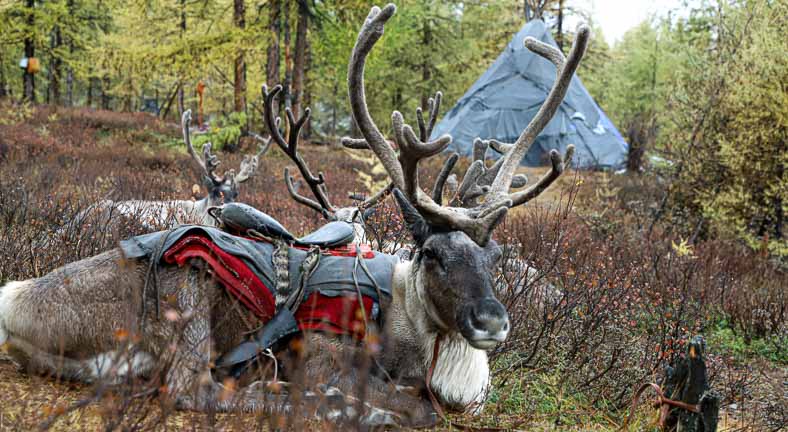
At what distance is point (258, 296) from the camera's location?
2.96 meters

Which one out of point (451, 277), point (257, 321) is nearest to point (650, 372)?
point (451, 277)

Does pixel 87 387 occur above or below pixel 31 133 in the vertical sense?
above

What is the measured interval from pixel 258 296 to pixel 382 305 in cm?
64

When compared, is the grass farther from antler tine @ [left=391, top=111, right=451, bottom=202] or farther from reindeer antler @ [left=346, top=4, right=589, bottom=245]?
antler tine @ [left=391, top=111, right=451, bottom=202]

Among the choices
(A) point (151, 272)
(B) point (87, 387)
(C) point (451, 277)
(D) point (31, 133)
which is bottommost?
(D) point (31, 133)

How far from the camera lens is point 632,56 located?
2747 centimetres

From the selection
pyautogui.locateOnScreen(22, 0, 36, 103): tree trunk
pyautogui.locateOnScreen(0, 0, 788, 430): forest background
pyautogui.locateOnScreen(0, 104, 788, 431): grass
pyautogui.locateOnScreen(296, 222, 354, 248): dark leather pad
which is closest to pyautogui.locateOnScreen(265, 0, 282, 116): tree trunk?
pyautogui.locateOnScreen(0, 0, 788, 430): forest background

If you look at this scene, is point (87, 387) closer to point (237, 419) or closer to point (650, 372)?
point (237, 419)

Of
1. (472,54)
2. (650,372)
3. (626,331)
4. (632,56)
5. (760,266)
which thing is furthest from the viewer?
(632,56)

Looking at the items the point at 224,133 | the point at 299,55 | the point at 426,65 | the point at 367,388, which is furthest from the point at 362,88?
the point at 426,65

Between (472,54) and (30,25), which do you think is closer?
(30,25)

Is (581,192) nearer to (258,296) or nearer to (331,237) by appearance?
(331,237)

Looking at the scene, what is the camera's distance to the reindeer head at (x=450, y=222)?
100 inches

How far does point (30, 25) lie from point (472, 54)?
58.3ft
